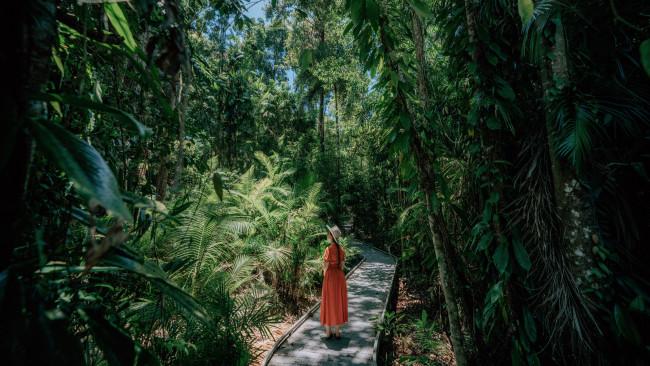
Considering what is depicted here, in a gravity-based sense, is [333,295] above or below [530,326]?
below

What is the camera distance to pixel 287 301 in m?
6.62

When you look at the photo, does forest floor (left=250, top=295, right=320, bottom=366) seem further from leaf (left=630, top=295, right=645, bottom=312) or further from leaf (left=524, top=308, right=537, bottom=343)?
leaf (left=630, top=295, right=645, bottom=312)

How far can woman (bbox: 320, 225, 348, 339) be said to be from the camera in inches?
186

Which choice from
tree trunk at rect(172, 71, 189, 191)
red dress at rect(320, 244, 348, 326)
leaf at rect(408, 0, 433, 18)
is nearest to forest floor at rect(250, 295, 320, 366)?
red dress at rect(320, 244, 348, 326)

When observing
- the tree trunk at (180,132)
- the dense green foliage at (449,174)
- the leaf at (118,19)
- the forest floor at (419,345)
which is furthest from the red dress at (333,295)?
the leaf at (118,19)

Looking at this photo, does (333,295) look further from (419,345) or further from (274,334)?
(419,345)

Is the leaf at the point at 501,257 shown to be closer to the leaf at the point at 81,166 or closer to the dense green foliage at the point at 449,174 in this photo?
the dense green foliage at the point at 449,174

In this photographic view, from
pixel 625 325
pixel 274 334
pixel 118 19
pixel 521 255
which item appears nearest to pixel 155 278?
pixel 118 19

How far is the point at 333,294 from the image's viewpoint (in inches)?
191

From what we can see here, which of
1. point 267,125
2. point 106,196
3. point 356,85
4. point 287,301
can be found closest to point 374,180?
point 356,85

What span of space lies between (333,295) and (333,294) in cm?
3

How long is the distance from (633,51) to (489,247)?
1.77 meters

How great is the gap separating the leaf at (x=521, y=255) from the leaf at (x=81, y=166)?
2565mm

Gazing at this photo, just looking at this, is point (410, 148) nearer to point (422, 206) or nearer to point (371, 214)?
point (422, 206)
